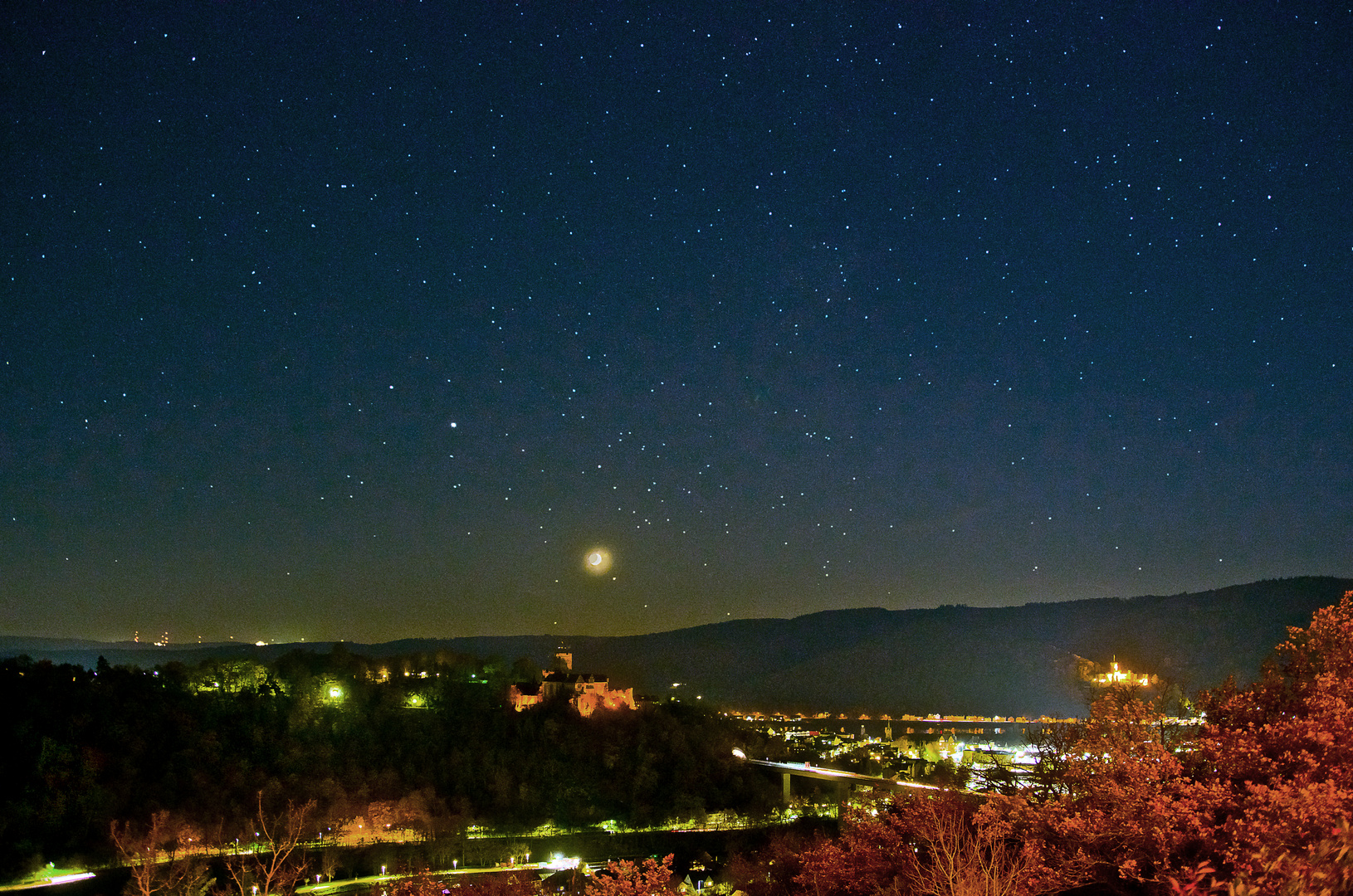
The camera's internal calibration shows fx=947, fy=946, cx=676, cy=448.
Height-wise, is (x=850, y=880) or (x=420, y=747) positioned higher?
(x=850, y=880)

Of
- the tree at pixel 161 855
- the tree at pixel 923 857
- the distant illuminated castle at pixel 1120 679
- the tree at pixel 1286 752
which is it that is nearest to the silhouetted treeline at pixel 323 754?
the tree at pixel 161 855

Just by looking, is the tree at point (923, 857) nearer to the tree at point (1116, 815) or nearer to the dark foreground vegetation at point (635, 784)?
the dark foreground vegetation at point (635, 784)

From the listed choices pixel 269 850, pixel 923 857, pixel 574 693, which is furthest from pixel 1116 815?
pixel 574 693

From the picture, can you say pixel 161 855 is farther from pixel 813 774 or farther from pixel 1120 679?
pixel 1120 679

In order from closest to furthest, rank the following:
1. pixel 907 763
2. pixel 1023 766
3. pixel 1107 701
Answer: pixel 1107 701
pixel 1023 766
pixel 907 763

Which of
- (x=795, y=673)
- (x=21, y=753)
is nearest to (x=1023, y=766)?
(x=21, y=753)

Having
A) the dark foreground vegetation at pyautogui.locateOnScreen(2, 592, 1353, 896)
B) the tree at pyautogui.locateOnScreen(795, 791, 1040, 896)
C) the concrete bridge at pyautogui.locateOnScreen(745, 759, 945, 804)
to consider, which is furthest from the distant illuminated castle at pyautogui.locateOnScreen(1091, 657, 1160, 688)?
the concrete bridge at pyautogui.locateOnScreen(745, 759, 945, 804)

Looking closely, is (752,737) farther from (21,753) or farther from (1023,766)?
(21,753)
